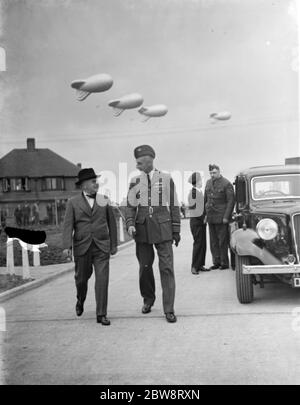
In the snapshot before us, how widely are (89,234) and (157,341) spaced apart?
153cm

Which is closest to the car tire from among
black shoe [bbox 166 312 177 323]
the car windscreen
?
black shoe [bbox 166 312 177 323]

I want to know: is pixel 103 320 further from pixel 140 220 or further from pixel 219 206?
pixel 219 206

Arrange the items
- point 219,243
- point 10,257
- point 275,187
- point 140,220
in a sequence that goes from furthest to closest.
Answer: point 219,243, point 10,257, point 275,187, point 140,220

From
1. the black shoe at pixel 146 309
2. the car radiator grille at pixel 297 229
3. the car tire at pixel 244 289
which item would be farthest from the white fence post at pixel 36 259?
the car radiator grille at pixel 297 229

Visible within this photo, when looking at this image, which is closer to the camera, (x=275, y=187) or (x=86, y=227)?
(x=86, y=227)

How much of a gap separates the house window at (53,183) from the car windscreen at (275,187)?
37.0 meters

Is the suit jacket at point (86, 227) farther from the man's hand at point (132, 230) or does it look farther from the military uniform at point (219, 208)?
the military uniform at point (219, 208)

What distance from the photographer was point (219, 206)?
9117 mm

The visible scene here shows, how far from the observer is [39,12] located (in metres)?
4.93

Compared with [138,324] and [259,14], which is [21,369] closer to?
[138,324]

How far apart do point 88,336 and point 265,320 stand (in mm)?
1796

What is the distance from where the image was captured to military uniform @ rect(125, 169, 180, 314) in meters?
5.71

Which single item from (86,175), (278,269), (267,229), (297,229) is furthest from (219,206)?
(86,175)

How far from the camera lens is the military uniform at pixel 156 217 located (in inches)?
225
